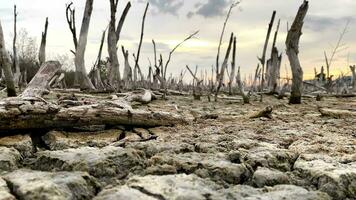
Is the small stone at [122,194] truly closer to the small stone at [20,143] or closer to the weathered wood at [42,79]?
the small stone at [20,143]

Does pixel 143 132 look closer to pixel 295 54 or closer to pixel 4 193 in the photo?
pixel 4 193

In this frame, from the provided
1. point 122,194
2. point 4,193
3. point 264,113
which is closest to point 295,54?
point 264,113

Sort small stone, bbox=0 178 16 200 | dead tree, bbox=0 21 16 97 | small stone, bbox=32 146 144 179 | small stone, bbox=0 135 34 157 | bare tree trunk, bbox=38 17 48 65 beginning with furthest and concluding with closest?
bare tree trunk, bbox=38 17 48 65, dead tree, bbox=0 21 16 97, small stone, bbox=0 135 34 157, small stone, bbox=32 146 144 179, small stone, bbox=0 178 16 200

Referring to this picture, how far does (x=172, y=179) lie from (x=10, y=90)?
6.07 metres

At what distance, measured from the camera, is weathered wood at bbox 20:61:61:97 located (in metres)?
7.94

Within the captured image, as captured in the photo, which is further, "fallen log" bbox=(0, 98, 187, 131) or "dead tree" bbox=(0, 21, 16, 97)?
"dead tree" bbox=(0, 21, 16, 97)

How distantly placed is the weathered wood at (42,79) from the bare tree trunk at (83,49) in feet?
12.7

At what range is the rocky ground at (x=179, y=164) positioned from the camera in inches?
131

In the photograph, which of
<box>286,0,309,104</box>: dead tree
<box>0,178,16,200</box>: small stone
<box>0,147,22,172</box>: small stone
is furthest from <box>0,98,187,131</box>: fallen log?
<box>286,0,309,104</box>: dead tree

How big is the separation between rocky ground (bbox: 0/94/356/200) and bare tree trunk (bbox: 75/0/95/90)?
293 inches

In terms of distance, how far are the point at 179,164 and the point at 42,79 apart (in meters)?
5.21

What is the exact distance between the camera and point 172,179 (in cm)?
358

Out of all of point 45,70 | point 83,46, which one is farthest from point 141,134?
point 83,46

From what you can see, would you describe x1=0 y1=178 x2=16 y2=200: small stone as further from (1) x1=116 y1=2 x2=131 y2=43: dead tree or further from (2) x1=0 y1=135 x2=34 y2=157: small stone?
(1) x1=116 y1=2 x2=131 y2=43: dead tree
